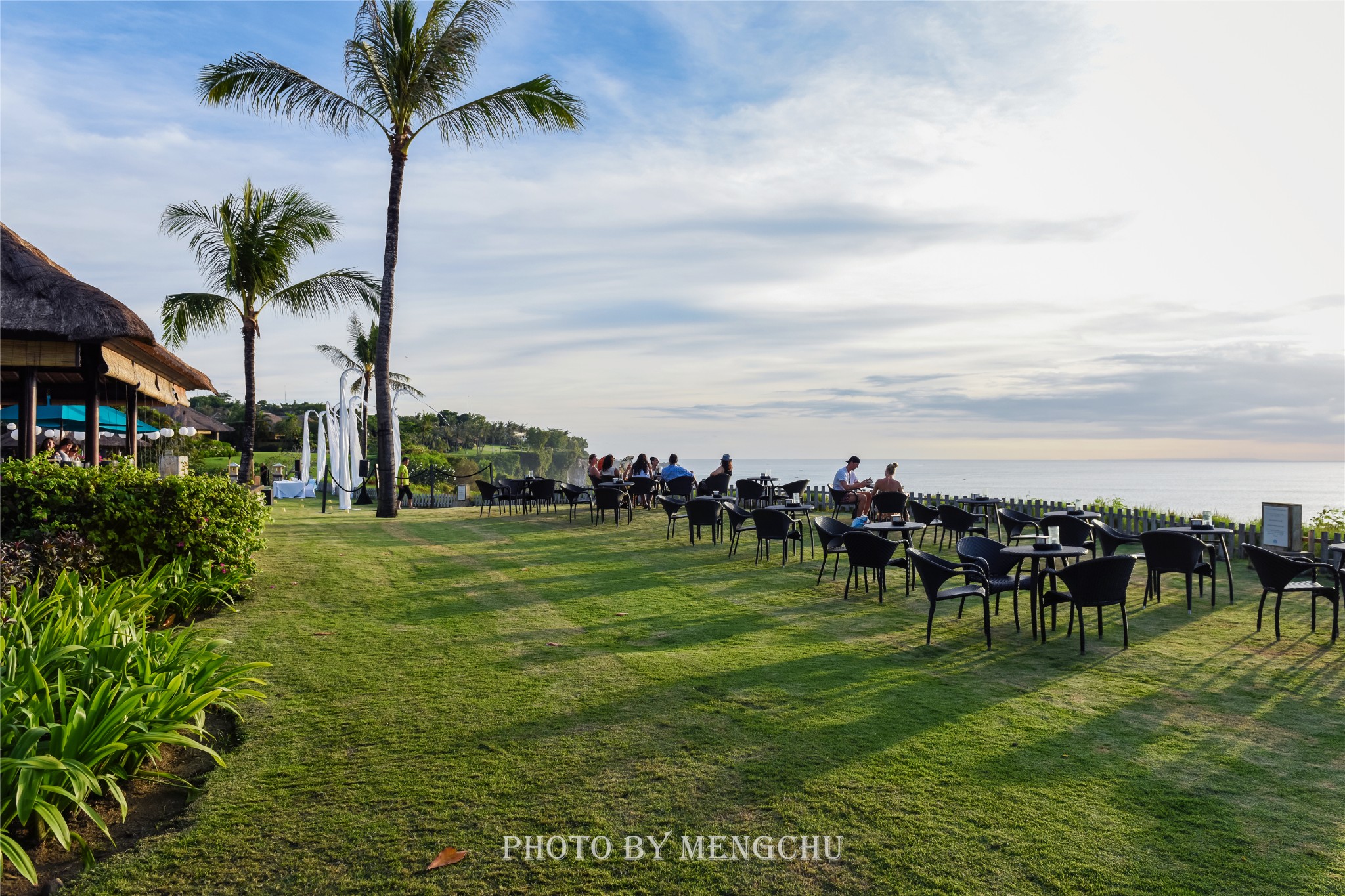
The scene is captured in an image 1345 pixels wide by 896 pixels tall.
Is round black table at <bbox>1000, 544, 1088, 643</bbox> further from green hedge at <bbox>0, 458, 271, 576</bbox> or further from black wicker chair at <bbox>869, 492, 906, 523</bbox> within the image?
green hedge at <bbox>0, 458, 271, 576</bbox>

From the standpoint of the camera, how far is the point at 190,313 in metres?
19.3

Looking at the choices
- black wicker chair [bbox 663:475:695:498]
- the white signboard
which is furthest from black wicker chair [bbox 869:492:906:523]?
the white signboard

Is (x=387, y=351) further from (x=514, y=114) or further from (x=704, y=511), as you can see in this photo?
(x=704, y=511)

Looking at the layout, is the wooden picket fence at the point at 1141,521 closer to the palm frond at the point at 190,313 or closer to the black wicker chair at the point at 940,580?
the black wicker chair at the point at 940,580

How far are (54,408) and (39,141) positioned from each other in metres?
11.5

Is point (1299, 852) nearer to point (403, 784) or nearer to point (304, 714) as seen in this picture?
point (403, 784)

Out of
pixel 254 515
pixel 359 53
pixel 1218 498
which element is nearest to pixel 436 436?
pixel 359 53

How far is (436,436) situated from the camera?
47406mm

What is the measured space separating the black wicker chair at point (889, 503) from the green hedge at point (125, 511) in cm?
911

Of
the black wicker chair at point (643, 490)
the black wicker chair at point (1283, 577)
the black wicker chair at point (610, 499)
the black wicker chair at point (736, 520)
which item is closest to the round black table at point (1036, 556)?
the black wicker chair at point (1283, 577)

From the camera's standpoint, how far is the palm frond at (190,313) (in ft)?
62.7

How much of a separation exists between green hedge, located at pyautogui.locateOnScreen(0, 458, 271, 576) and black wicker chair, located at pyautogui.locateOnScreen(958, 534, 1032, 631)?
7.06 m

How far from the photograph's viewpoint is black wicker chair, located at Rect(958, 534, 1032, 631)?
7.11 metres

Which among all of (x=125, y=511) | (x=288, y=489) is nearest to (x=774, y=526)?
(x=125, y=511)
